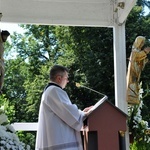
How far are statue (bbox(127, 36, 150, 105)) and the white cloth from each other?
1.43 m

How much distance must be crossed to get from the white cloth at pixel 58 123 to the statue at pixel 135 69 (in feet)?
4.69

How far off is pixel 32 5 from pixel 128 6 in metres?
1.28

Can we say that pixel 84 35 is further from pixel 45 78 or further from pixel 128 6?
pixel 128 6

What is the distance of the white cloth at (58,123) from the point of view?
2955 mm

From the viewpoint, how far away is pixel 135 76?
429cm

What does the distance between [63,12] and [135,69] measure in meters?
1.26

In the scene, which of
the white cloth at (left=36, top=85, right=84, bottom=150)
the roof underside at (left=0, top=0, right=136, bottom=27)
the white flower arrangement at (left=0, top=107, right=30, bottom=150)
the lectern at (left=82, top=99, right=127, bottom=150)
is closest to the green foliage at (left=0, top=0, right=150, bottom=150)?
the roof underside at (left=0, top=0, right=136, bottom=27)

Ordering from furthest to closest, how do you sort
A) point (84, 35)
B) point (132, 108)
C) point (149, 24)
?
point (84, 35), point (149, 24), point (132, 108)

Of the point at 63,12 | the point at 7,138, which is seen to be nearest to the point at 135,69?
the point at 63,12

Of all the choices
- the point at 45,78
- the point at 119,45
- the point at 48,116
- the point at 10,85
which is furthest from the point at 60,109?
the point at 10,85

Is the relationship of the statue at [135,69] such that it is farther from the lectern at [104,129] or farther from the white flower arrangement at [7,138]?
the white flower arrangement at [7,138]

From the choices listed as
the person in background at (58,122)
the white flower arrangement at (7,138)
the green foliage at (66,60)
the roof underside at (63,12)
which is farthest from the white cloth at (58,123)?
the green foliage at (66,60)

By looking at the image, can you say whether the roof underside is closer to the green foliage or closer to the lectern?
the lectern

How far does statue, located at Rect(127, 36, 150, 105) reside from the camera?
4.24 m
